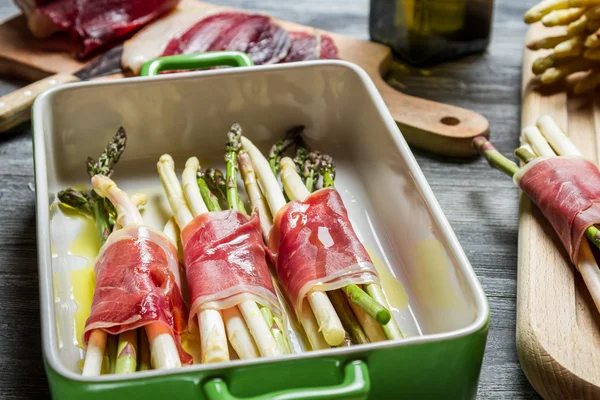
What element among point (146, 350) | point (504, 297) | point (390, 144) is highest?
point (390, 144)

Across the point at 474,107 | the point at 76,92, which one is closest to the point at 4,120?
the point at 76,92

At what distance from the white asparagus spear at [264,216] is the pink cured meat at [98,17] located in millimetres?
844

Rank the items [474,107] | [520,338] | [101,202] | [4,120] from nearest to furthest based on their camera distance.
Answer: [520,338] → [101,202] → [4,120] → [474,107]

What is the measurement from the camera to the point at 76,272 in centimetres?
147

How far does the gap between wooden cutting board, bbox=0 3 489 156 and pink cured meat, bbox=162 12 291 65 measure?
15 cm

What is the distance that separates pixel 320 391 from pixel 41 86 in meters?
1.43

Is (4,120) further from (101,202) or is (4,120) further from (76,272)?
(76,272)

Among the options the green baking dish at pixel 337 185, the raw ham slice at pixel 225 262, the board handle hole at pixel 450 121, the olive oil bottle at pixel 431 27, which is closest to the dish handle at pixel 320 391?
the green baking dish at pixel 337 185

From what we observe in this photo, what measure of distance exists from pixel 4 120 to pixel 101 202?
0.59 m

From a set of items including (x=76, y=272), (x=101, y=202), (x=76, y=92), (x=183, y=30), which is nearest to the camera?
(x=76, y=272)

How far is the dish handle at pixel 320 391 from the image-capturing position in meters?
0.96

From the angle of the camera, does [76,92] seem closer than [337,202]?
No

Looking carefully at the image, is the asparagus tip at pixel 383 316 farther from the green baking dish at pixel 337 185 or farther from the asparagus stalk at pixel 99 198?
the asparagus stalk at pixel 99 198

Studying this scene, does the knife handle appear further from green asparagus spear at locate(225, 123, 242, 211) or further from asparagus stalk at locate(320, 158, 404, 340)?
asparagus stalk at locate(320, 158, 404, 340)
